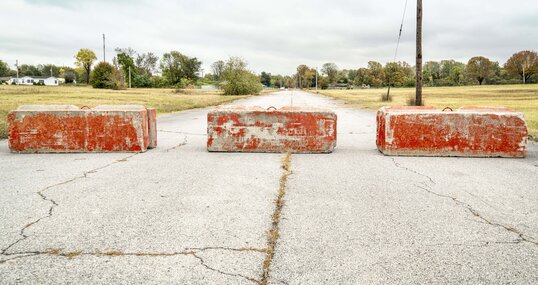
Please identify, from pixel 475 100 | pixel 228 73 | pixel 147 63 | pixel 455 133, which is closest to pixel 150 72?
pixel 147 63

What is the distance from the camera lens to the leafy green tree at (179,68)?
9638cm

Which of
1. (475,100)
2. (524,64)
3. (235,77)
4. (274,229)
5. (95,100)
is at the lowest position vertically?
(274,229)

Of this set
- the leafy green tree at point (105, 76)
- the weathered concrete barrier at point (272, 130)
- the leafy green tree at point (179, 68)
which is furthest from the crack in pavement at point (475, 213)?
the leafy green tree at point (179, 68)

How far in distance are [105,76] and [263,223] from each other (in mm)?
65149

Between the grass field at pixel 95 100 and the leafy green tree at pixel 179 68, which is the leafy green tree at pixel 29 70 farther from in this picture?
the grass field at pixel 95 100

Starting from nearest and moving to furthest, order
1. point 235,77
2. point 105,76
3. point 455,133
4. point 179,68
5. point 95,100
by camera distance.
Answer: point 455,133 → point 95,100 → point 235,77 → point 105,76 → point 179,68

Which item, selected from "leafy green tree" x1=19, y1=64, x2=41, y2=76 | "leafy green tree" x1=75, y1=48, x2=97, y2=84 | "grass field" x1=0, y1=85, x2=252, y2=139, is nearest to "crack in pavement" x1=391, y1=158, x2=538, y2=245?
"grass field" x1=0, y1=85, x2=252, y2=139

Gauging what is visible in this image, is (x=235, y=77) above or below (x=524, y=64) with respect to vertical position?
below

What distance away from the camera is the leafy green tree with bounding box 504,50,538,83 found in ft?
364

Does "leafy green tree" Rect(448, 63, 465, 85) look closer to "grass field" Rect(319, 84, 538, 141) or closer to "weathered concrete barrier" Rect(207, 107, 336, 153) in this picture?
"grass field" Rect(319, 84, 538, 141)

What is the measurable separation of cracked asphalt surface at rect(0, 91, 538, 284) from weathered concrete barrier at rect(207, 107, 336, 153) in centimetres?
108

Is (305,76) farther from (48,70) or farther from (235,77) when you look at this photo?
(235,77)

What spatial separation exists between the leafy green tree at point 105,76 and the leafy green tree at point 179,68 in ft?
102

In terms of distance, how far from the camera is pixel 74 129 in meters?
7.63
